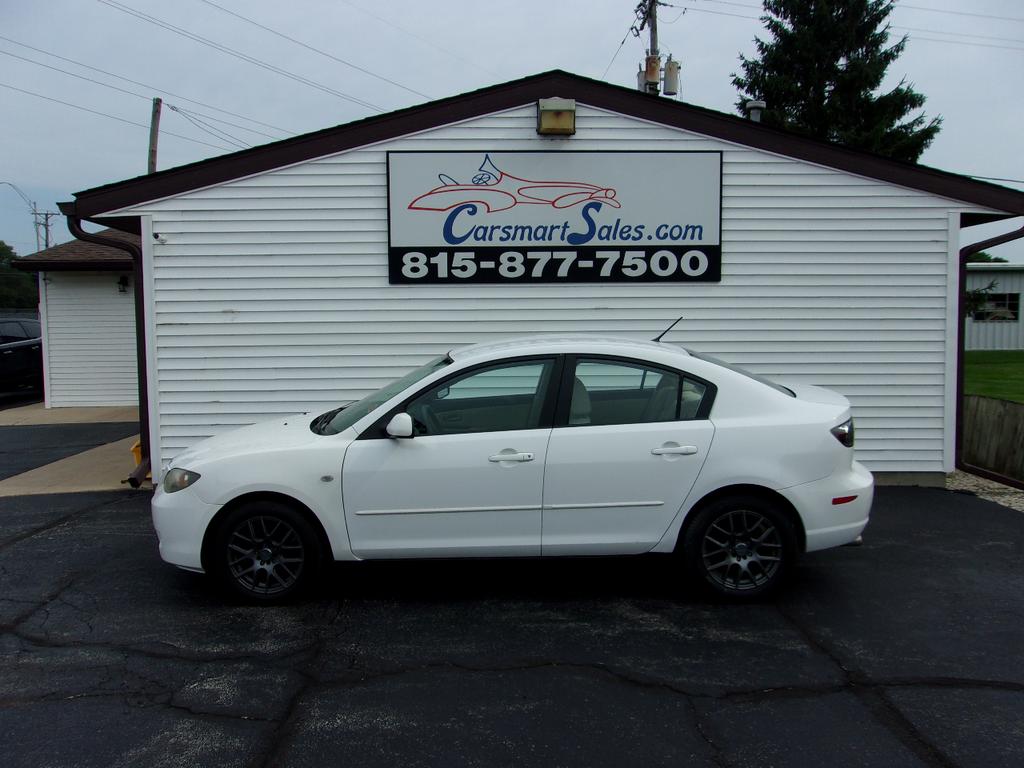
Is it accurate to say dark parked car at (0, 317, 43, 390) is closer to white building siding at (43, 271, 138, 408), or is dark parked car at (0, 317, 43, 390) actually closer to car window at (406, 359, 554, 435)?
white building siding at (43, 271, 138, 408)

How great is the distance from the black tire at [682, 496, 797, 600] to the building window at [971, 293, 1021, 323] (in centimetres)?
3215

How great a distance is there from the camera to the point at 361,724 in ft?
11.6

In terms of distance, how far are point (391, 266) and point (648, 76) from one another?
11.6 m

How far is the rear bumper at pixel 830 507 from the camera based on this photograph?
484 centimetres

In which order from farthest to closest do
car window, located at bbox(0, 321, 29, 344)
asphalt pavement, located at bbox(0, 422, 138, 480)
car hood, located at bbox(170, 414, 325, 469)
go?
car window, located at bbox(0, 321, 29, 344), asphalt pavement, located at bbox(0, 422, 138, 480), car hood, located at bbox(170, 414, 325, 469)

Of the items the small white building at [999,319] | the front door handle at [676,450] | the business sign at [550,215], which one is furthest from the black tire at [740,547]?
the small white building at [999,319]

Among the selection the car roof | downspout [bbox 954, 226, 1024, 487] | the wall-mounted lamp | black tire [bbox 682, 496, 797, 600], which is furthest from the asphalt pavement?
downspout [bbox 954, 226, 1024, 487]

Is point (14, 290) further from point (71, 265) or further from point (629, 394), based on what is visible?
point (629, 394)

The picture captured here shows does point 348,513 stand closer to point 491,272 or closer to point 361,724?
point 361,724

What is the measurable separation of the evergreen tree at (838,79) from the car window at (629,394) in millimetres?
23689

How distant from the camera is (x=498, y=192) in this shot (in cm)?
824

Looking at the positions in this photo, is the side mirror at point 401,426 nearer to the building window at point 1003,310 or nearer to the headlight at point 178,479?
the headlight at point 178,479

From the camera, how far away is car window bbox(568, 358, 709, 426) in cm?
491

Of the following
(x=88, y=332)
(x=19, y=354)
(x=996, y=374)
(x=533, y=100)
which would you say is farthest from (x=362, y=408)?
(x=996, y=374)
